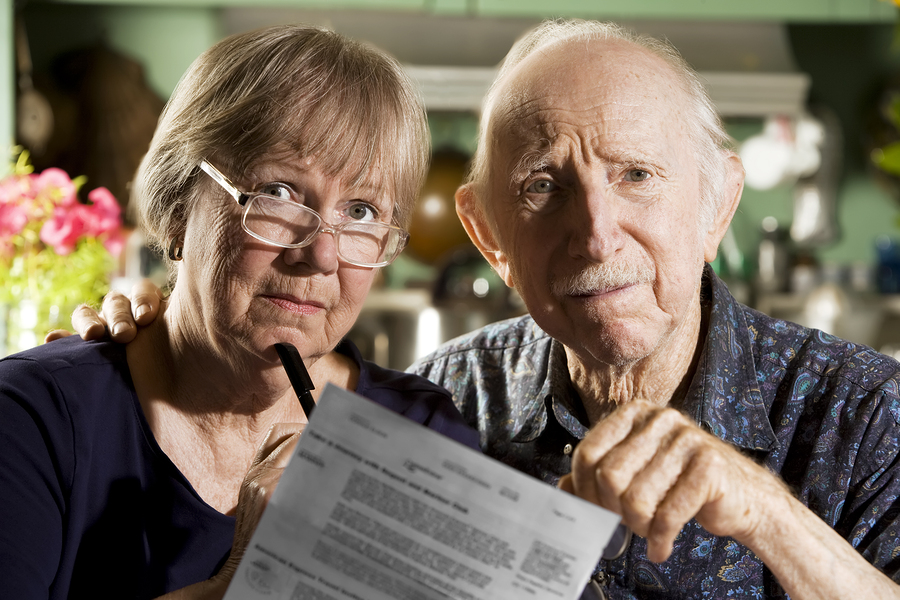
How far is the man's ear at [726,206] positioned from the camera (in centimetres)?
112

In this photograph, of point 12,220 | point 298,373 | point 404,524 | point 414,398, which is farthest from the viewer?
point 12,220

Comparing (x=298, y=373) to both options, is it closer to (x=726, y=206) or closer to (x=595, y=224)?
(x=595, y=224)

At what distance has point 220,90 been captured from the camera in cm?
94

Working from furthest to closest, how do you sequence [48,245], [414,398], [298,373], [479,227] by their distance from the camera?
[48,245] < [479,227] < [414,398] < [298,373]

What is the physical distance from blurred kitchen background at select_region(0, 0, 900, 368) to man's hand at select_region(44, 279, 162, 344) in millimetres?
2256

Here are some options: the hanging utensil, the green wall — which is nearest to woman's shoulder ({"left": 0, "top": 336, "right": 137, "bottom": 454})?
the hanging utensil

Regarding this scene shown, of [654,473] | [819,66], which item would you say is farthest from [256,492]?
[819,66]

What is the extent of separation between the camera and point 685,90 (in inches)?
42.7

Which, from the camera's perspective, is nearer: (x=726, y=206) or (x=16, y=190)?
(x=726, y=206)

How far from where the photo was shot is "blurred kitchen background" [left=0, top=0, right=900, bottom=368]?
354 cm

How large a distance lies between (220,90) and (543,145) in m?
0.38

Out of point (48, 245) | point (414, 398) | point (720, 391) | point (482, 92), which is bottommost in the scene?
point (48, 245)

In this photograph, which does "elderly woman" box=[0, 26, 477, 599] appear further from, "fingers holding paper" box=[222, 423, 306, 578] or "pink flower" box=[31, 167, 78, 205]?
"pink flower" box=[31, 167, 78, 205]

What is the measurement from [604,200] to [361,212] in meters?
0.29
